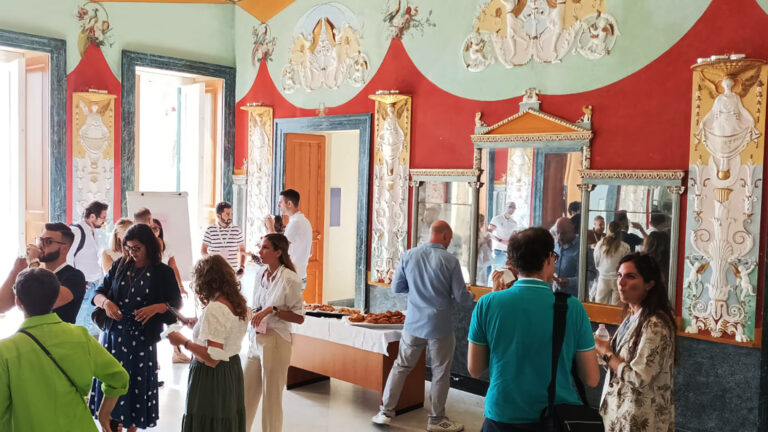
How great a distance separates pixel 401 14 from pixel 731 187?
3.99 m

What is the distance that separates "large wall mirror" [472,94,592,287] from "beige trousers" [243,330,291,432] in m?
2.71

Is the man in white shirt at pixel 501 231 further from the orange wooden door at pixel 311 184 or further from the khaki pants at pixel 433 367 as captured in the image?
the orange wooden door at pixel 311 184

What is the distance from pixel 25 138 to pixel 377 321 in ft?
16.7

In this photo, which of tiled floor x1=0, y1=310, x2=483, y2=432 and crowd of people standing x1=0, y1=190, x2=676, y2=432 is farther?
tiled floor x1=0, y1=310, x2=483, y2=432

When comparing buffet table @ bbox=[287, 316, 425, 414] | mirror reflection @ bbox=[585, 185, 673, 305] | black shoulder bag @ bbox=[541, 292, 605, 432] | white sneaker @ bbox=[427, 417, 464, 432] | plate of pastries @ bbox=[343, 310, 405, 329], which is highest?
mirror reflection @ bbox=[585, 185, 673, 305]

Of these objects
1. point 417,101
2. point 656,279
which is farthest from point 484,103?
point 656,279

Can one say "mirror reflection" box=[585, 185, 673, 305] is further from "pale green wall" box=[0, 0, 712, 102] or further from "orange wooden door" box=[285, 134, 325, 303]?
"orange wooden door" box=[285, 134, 325, 303]

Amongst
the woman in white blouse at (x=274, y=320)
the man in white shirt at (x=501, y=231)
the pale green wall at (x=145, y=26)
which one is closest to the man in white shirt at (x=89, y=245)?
the pale green wall at (x=145, y=26)

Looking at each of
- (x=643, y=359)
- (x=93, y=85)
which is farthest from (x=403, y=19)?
(x=643, y=359)

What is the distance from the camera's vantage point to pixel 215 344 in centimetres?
408

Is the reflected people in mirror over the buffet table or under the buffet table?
over

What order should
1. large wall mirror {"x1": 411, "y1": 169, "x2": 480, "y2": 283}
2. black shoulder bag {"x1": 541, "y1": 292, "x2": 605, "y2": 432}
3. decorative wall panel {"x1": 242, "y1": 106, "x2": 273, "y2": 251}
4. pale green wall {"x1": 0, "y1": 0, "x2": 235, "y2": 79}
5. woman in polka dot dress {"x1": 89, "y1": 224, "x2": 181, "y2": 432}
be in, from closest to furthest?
1. black shoulder bag {"x1": 541, "y1": 292, "x2": 605, "y2": 432}
2. woman in polka dot dress {"x1": 89, "y1": 224, "x2": 181, "y2": 432}
3. large wall mirror {"x1": 411, "y1": 169, "x2": 480, "y2": 283}
4. pale green wall {"x1": 0, "y1": 0, "x2": 235, "y2": 79}
5. decorative wall panel {"x1": 242, "y1": 106, "x2": 273, "y2": 251}

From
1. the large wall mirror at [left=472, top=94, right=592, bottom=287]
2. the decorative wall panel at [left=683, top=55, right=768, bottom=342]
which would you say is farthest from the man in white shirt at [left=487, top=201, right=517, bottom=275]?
the decorative wall panel at [left=683, top=55, right=768, bottom=342]

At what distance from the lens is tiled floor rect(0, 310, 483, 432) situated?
6070 millimetres
